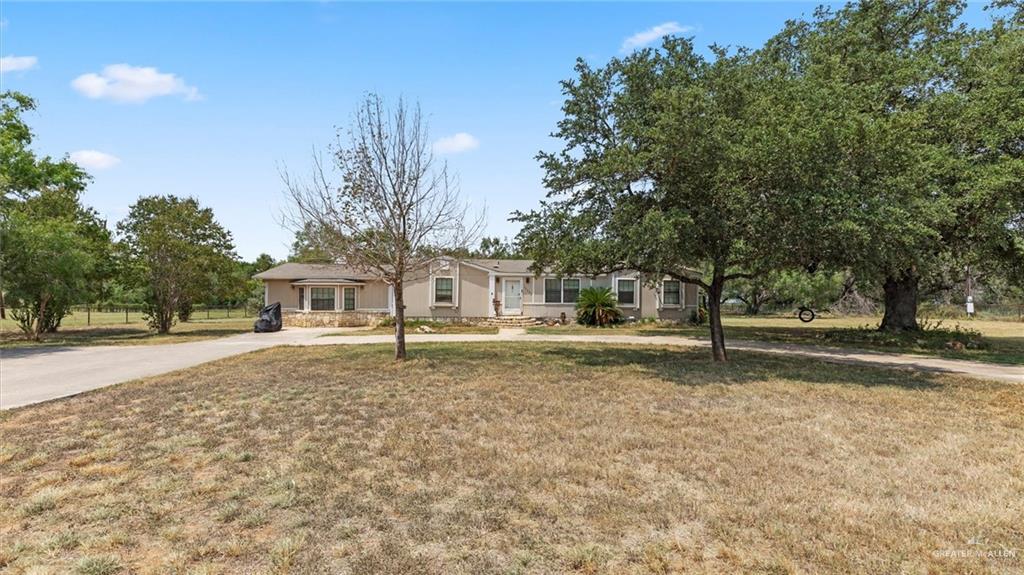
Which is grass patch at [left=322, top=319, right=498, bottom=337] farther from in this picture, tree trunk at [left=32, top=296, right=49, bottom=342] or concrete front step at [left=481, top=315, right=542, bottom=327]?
tree trunk at [left=32, top=296, right=49, bottom=342]

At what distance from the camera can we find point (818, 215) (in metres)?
9.28

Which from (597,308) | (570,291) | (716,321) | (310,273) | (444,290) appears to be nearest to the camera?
(716,321)

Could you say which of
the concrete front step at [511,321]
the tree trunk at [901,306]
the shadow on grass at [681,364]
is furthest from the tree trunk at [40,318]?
the tree trunk at [901,306]

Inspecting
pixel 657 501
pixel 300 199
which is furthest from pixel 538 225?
pixel 657 501

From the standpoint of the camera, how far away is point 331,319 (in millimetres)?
26750

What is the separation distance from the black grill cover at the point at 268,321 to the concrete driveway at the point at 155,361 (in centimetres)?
420

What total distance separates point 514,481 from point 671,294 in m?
24.8

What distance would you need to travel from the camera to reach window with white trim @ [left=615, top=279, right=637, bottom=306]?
2714 cm

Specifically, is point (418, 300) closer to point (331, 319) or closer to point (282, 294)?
point (331, 319)

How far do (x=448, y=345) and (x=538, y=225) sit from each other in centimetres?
570

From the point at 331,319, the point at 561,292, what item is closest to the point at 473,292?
the point at 561,292

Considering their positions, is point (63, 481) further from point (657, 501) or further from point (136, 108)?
point (136, 108)

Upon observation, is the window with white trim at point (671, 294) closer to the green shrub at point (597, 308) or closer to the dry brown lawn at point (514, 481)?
the green shrub at point (597, 308)

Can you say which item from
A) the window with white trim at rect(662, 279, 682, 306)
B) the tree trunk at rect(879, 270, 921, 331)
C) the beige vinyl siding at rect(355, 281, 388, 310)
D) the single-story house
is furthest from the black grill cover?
the tree trunk at rect(879, 270, 921, 331)
